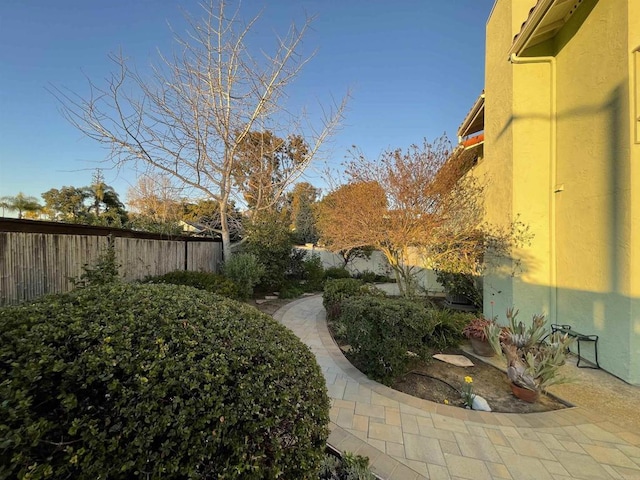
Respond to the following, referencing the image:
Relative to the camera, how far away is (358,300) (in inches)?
177

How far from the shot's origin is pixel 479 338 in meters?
4.89

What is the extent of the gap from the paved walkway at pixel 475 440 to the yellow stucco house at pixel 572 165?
5.49ft

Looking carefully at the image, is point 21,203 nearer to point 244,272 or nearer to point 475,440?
point 244,272

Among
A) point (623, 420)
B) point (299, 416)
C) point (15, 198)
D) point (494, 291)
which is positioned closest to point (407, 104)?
point (494, 291)

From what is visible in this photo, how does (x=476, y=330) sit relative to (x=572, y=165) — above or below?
below

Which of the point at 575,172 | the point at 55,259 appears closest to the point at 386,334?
the point at 575,172

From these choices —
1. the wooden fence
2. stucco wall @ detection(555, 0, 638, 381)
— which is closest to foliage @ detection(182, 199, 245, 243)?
the wooden fence

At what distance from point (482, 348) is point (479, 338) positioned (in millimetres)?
191

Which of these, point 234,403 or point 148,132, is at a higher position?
point 148,132

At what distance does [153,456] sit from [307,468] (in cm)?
78

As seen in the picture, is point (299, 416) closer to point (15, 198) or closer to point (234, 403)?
point (234, 403)

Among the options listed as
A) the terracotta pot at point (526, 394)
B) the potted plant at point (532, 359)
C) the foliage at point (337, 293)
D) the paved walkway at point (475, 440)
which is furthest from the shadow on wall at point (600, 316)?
the foliage at point (337, 293)

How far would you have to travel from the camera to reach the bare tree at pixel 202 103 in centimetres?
690

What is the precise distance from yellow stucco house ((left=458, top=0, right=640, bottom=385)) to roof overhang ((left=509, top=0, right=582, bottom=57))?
0.02 m
